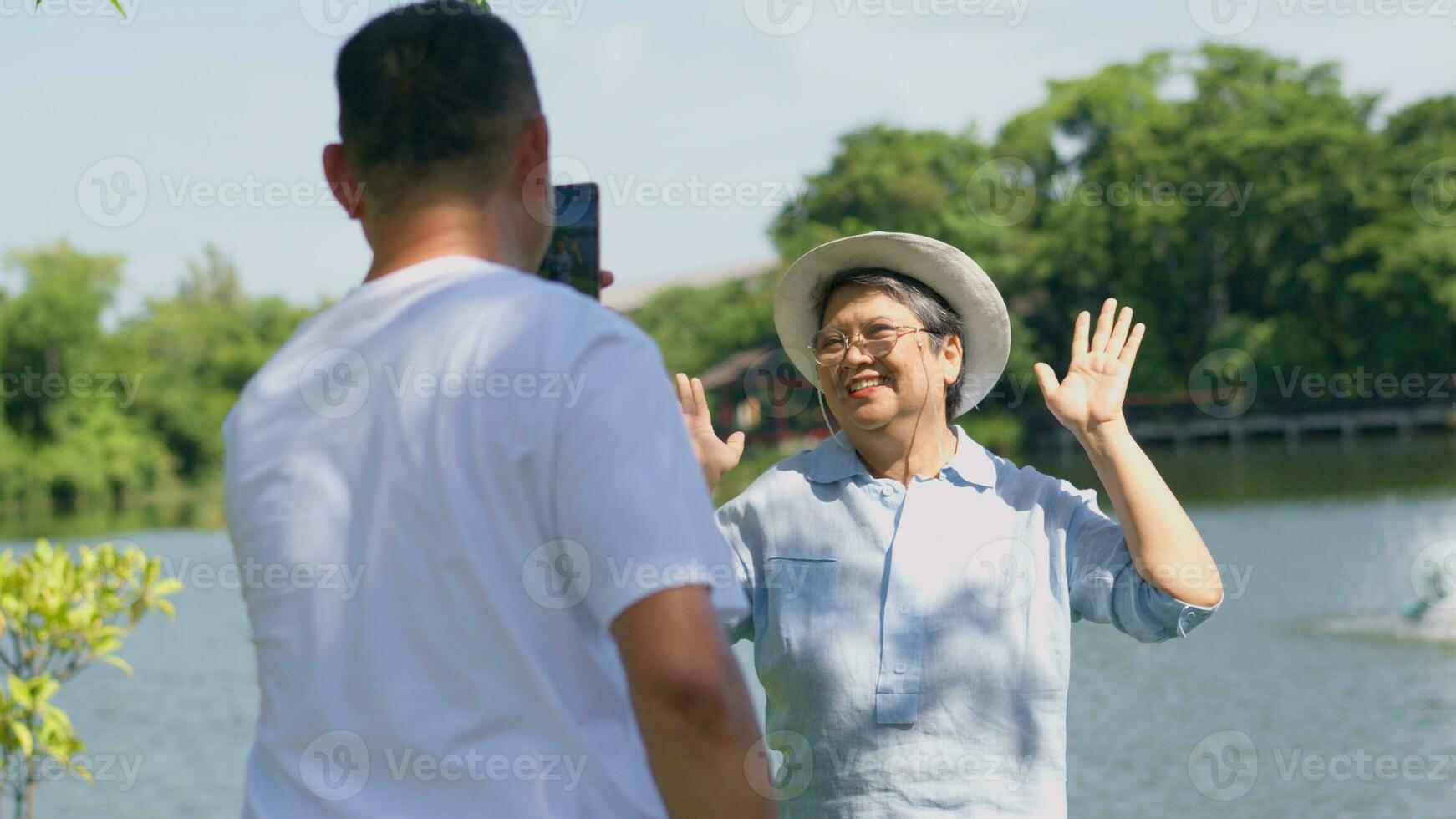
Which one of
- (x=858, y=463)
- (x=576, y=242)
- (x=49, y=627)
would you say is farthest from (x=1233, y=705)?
(x=576, y=242)

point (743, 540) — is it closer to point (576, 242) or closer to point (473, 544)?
point (576, 242)

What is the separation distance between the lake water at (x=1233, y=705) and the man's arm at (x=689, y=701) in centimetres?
795

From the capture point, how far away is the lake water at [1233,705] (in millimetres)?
11555

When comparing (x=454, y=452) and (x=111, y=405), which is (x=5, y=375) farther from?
(x=454, y=452)

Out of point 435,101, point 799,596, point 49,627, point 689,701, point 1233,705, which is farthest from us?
point 1233,705

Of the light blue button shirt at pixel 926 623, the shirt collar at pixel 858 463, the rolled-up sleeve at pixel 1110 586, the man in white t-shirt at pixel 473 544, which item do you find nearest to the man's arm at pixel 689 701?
the man in white t-shirt at pixel 473 544

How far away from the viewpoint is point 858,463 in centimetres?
288

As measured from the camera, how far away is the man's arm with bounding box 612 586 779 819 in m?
1.23

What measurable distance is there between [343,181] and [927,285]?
66.9 inches

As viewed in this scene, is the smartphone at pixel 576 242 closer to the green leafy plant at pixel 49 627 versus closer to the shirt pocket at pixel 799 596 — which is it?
the shirt pocket at pixel 799 596

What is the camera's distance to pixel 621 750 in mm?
1300

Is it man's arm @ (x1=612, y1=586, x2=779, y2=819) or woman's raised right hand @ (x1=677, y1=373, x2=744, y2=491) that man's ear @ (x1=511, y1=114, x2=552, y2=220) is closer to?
man's arm @ (x1=612, y1=586, x2=779, y2=819)

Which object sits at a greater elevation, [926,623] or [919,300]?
[919,300]

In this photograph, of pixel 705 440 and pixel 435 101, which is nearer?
pixel 435 101
